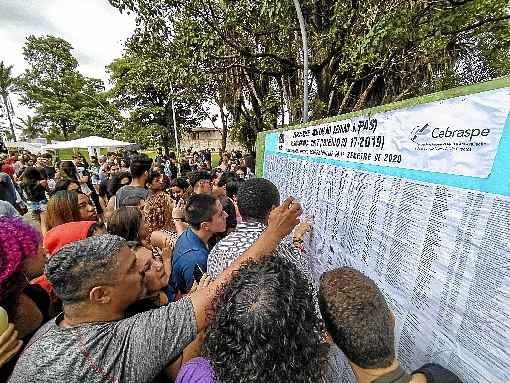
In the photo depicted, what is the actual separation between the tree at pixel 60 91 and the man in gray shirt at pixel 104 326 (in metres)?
41.2

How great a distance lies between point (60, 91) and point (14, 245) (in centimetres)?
4849

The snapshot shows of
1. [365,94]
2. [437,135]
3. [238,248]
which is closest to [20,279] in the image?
[238,248]

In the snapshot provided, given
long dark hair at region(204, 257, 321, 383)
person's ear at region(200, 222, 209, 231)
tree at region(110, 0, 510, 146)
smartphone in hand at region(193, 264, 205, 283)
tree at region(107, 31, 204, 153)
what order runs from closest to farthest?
long dark hair at region(204, 257, 321, 383)
smartphone in hand at region(193, 264, 205, 283)
person's ear at region(200, 222, 209, 231)
tree at region(110, 0, 510, 146)
tree at region(107, 31, 204, 153)

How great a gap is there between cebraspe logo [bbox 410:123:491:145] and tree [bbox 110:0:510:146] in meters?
4.51

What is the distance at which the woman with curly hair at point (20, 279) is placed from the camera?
1486 millimetres

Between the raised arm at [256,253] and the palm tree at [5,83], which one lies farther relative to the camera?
the palm tree at [5,83]

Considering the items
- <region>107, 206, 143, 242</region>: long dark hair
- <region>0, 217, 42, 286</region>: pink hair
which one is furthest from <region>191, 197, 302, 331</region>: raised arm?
<region>107, 206, 143, 242</region>: long dark hair

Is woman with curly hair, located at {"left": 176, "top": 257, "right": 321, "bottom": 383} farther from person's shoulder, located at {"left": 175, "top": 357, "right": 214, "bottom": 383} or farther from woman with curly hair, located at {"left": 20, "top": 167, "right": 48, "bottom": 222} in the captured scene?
woman with curly hair, located at {"left": 20, "top": 167, "right": 48, "bottom": 222}

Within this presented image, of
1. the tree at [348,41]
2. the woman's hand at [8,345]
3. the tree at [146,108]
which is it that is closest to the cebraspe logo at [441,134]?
the woman's hand at [8,345]

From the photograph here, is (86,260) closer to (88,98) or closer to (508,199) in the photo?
(508,199)

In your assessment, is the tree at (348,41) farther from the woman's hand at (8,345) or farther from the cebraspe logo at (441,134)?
the woman's hand at (8,345)

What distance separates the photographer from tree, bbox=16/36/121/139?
40.1 metres

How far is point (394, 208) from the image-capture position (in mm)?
1532

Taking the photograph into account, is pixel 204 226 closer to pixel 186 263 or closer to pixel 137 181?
Answer: pixel 186 263
